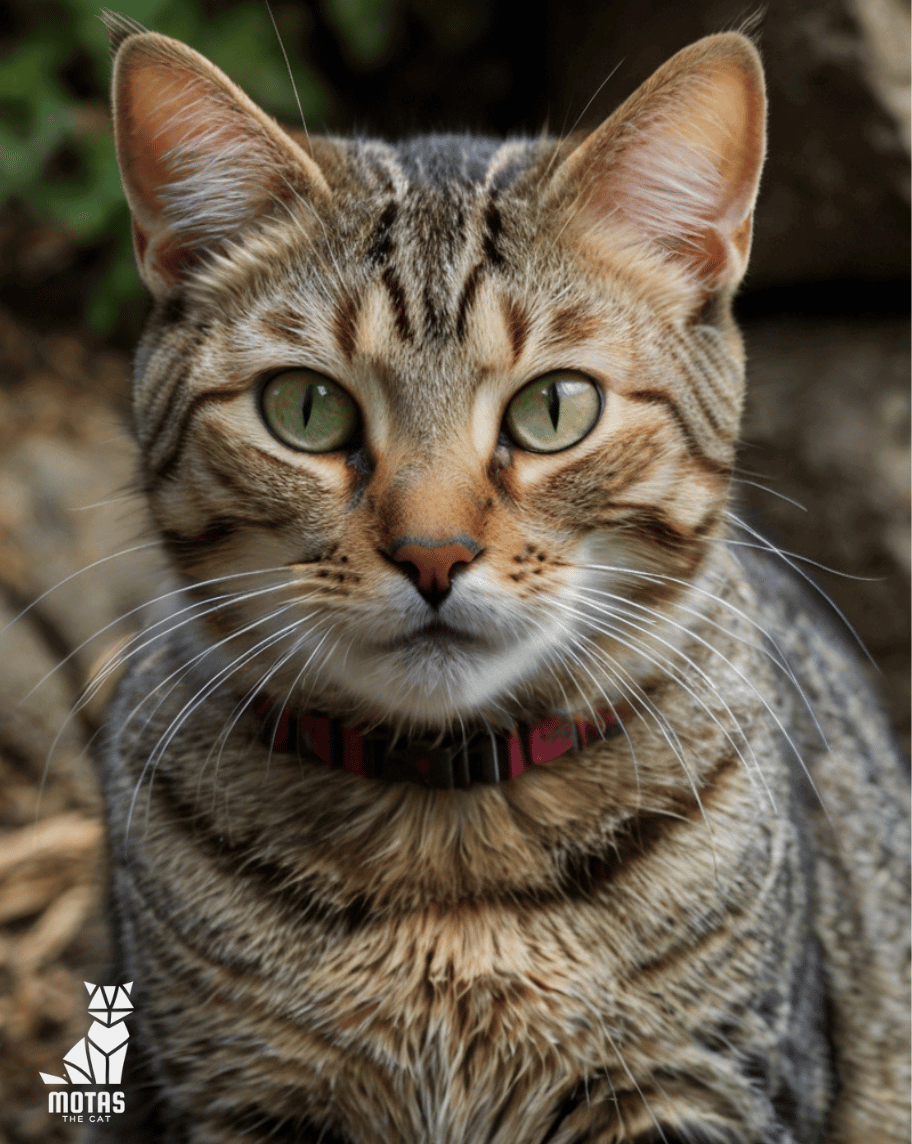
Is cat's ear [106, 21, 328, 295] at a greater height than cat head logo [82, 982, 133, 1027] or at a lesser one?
greater

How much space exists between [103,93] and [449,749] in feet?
8.12

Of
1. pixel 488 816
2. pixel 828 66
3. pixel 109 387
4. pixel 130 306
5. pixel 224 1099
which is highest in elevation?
pixel 828 66

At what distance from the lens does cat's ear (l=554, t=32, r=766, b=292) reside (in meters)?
1.17

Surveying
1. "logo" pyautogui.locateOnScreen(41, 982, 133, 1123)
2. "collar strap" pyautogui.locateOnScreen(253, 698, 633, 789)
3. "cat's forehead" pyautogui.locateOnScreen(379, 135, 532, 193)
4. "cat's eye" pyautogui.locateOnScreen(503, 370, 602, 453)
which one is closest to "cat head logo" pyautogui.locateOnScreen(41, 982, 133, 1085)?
"logo" pyautogui.locateOnScreen(41, 982, 133, 1123)

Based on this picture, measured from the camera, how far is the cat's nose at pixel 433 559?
1.01 meters

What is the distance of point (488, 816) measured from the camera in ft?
4.02

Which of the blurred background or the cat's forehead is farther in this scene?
the blurred background

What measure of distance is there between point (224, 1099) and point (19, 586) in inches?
64.8

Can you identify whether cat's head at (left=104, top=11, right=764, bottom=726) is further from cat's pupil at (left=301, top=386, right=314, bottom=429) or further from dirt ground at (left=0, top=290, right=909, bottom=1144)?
dirt ground at (left=0, top=290, right=909, bottom=1144)

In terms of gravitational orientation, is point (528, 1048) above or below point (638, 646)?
below

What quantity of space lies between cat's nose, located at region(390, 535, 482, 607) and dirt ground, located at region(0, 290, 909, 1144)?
1.20 m

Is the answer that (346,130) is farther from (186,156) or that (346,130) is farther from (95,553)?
(186,156)

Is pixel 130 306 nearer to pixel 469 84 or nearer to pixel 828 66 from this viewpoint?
pixel 469 84

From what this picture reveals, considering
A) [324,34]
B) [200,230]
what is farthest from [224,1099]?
[324,34]
